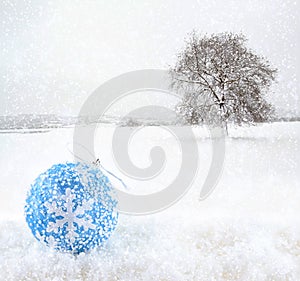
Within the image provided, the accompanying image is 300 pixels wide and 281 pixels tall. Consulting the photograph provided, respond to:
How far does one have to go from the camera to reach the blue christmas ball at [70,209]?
100 cm

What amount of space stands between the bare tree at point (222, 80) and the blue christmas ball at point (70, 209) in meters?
2.35

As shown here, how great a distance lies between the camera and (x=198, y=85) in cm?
342

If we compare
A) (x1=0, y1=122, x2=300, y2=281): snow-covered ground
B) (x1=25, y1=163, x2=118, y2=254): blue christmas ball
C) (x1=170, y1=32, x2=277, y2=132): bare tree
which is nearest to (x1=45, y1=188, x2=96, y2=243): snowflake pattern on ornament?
(x1=25, y1=163, x2=118, y2=254): blue christmas ball

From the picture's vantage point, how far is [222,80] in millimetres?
3318

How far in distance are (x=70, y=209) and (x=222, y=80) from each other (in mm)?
2565

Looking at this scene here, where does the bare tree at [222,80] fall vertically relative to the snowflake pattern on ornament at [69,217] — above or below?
above

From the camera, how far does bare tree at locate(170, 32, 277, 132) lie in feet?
10.8

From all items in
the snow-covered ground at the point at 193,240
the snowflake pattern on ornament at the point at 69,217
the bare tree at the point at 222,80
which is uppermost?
the bare tree at the point at 222,80

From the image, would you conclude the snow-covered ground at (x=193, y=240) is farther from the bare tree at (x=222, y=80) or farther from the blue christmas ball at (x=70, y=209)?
the bare tree at (x=222, y=80)

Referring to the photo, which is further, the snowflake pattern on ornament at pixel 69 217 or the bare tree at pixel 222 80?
the bare tree at pixel 222 80

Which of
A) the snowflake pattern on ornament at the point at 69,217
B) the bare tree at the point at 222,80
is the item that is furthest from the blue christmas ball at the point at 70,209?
the bare tree at the point at 222,80

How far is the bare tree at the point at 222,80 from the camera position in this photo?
3283mm

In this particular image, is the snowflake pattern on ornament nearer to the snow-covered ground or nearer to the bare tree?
the snow-covered ground

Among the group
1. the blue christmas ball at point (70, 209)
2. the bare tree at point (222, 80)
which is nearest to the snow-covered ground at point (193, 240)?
the blue christmas ball at point (70, 209)
